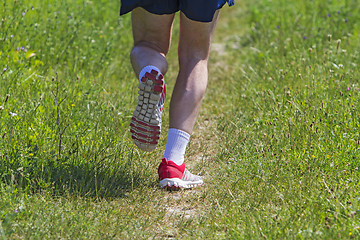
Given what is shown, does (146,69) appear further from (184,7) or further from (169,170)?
(169,170)

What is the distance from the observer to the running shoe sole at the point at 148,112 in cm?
293

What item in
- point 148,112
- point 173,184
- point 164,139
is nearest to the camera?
point 148,112

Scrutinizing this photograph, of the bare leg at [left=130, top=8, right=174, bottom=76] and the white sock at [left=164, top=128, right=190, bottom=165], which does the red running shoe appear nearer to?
the white sock at [left=164, top=128, right=190, bottom=165]

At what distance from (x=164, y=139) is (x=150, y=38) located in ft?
3.21

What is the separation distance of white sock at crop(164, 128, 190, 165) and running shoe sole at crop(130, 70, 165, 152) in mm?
168

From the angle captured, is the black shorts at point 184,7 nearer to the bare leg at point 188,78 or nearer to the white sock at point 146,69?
the bare leg at point 188,78

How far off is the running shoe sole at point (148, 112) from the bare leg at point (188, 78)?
0.61 ft

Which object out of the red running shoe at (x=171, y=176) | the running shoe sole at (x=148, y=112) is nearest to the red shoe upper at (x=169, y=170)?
the red running shoe at (x=171, y=176)

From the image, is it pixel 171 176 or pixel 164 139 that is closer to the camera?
pixel 171 176

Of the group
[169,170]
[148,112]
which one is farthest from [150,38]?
[169,170]

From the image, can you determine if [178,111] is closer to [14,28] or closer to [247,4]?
[14,28]

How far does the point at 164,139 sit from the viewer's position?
394 centimetres

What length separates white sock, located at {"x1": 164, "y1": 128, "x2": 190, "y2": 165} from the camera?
319cm

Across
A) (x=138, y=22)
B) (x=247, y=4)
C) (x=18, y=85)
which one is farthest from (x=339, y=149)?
(x=247, y=4)
